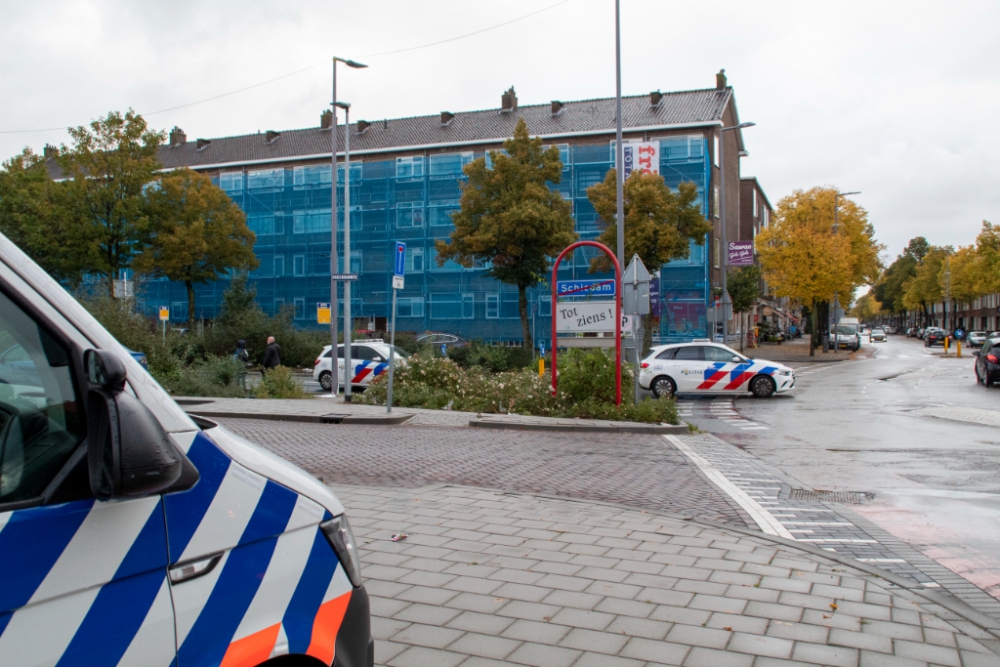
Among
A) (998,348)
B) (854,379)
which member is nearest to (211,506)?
(998,348)

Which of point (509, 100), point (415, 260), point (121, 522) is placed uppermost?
point (509, 100)

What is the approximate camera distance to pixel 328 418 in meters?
14.6

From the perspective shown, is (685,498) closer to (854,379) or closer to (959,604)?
(959,604)

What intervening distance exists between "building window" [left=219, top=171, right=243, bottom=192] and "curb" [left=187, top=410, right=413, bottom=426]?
38932 mm

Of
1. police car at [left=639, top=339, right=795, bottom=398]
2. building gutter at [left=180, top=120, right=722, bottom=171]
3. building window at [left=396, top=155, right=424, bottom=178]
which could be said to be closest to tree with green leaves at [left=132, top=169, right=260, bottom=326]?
building gutter at [left=180, top=120, right=722, bottom=171]

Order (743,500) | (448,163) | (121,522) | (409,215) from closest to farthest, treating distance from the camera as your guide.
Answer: (121,522), (743,500), (409,215), (448,163)

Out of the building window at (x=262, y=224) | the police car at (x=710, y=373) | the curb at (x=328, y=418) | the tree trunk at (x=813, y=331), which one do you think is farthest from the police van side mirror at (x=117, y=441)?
the building window at (x=262, y=224)

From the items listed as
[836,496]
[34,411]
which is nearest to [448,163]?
[836,496]

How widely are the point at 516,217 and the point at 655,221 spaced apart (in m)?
6.86

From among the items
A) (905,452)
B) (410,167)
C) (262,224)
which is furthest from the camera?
(262,224)

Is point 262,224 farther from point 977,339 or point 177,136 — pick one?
point 977,339

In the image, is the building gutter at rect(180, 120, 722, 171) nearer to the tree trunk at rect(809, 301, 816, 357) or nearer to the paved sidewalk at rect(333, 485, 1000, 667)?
the tree trunk at rect(809, 301, 816, 357)

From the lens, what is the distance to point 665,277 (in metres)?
43.4

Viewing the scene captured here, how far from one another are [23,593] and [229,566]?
1.54 ft
